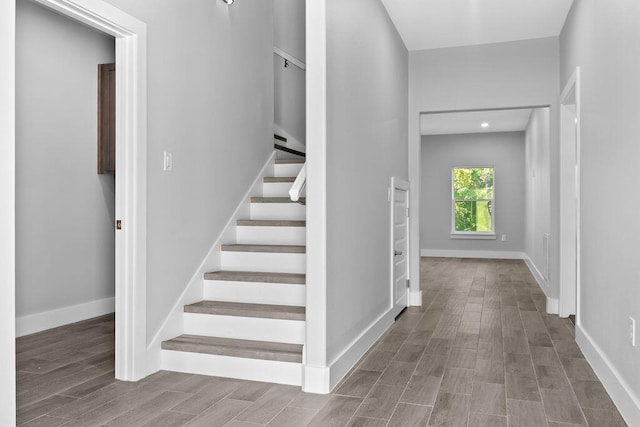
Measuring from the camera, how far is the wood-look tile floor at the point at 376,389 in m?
2.38

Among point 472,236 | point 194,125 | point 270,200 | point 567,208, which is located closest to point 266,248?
point 270,200

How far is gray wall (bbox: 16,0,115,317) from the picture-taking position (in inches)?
156

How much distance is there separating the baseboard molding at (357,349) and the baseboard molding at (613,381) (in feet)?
4.51

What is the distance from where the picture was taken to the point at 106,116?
4492 mm

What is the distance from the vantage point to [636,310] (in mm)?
2309

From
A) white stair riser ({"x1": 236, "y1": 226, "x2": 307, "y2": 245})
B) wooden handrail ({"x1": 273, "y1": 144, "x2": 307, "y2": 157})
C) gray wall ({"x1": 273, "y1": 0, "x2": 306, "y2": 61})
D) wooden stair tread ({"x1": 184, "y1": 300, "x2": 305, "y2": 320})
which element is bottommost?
wooden stair tread ({"x1": 184, "y1": 300, "x2": 305, "y2": 320})

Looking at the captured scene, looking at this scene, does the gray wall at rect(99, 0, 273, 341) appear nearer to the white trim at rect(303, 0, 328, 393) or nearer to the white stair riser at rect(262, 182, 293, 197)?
the white stair riser at rect(262, 182, 293, 197)

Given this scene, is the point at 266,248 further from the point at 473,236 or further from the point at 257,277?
the point at 473,236

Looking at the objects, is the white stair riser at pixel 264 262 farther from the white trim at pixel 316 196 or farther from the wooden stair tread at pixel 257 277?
the white trim at pixel 316 196

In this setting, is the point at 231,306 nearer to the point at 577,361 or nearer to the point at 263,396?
the point at 263,396

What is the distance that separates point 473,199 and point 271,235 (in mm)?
7822

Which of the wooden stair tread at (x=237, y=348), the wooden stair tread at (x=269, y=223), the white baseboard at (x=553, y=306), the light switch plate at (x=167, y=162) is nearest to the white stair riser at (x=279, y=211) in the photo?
the wooden stair tread at (x=269, y=223)

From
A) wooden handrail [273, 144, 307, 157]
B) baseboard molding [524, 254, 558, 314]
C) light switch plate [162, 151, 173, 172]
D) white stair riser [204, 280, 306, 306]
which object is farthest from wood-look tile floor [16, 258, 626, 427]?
wooden handrail [273, 144, 307, 157]
